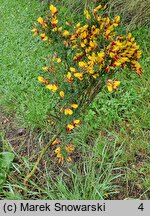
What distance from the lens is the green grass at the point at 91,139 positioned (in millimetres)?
2250

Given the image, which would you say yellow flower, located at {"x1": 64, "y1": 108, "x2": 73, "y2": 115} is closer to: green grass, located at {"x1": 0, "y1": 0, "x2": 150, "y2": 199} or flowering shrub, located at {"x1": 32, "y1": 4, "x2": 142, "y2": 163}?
flowering shrub, located at {"x1": 32, "y1": 4, "x2": 142, "y2": 163}

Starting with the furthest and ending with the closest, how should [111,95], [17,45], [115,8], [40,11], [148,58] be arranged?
[40,11]
[17,45]
[115,8]
[148,58]
[111,95]

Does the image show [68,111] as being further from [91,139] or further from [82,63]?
[91,139]

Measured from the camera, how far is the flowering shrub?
1.96 metres

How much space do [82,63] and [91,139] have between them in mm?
805

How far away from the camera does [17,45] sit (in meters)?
3.88

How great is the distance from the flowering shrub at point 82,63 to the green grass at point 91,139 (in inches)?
9.1

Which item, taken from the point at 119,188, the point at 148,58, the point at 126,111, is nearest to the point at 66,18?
the point at 148,58

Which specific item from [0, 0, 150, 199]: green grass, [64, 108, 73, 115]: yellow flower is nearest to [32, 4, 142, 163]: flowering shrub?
[64, 108, 73, 115]: yellow flower

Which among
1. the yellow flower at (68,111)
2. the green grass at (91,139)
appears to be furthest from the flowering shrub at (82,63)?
the green grass at (91,139)

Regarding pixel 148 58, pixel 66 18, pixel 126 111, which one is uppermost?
pixel 66 18

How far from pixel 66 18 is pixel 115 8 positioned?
1.88ft

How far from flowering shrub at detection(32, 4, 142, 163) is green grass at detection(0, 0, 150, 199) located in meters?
0.23

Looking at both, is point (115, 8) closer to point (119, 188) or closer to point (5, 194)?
point (119, 188)
